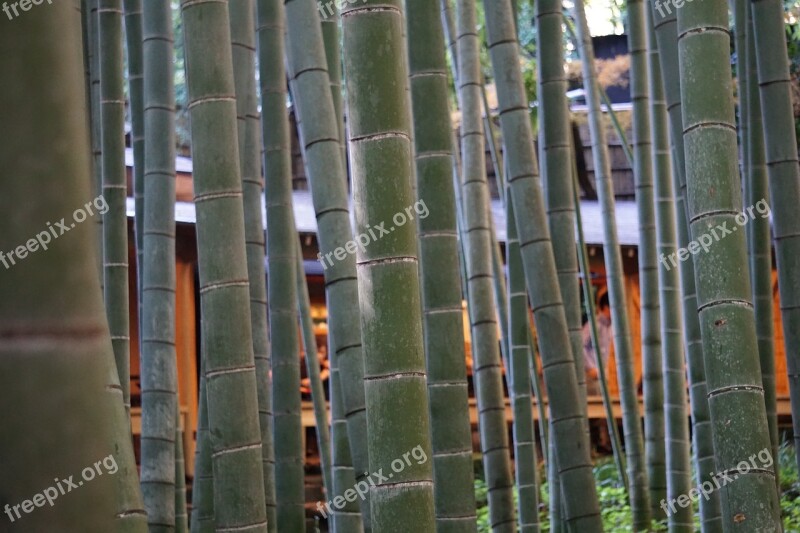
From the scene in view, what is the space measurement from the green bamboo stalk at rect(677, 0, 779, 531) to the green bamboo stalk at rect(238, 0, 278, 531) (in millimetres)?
1639

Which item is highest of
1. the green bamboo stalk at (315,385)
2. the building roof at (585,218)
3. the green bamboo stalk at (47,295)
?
the building roof at (585,218)

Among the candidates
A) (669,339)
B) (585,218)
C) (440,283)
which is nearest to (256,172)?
(440,283)

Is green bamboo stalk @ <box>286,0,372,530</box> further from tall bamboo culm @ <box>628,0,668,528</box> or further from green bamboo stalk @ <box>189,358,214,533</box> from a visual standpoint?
tall bamboo culm @ <box>628,0,668,528</box>

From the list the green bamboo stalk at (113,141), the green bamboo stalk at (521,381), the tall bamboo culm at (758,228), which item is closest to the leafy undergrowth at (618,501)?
the green bamboo stalk at (521,381)

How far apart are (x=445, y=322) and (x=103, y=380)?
1.79 m

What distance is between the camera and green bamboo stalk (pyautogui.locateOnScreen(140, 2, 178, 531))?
11.3 feet

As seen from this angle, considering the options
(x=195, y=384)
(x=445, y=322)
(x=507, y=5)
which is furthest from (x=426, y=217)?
(x=195, y=384)

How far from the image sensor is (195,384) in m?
9.08

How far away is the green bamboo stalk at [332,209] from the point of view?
2760mm

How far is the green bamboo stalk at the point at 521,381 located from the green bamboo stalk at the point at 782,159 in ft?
4.58

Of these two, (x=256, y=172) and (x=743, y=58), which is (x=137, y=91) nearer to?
(x=256, y=172)

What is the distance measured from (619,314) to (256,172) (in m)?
2.59

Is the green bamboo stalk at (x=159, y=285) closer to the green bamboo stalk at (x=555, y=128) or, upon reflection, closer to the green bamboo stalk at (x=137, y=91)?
the green bamboo stalk at (x=137, y=91)

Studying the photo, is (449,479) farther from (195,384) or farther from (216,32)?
(195,384)
